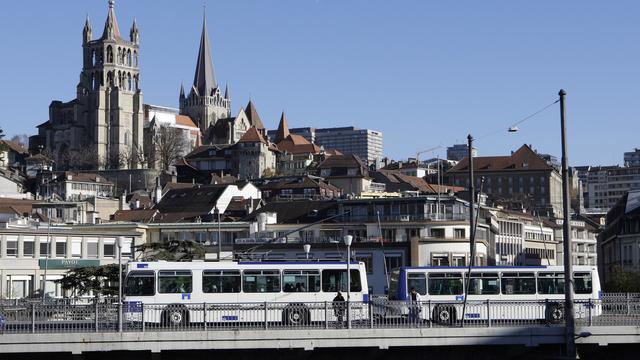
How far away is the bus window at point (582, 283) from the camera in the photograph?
56.2 metres

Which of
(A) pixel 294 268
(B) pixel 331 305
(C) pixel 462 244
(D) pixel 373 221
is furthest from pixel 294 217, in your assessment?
(B) pixel 331 305

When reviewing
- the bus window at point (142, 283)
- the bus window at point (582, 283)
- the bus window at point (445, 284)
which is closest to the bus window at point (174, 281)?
the bus window at point (142, 283)

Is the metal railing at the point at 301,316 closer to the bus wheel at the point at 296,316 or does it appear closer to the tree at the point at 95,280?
the bus wheel at the point at 296,316

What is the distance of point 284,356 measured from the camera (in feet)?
132

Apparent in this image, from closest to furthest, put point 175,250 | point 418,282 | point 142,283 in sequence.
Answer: point 142,283
point 418,282
point 175,250

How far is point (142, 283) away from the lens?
170 ft

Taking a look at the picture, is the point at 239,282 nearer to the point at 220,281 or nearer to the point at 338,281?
the point at 220,281

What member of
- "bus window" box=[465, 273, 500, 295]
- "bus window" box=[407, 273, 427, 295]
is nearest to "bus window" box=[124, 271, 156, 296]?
"bus window" box=[407, 273, 427, 295]

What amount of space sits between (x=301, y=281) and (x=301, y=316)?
12003mm

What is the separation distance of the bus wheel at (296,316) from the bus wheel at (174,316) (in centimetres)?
323

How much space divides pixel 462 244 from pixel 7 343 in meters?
63.2

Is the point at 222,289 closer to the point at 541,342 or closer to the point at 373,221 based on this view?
the point at 541,342

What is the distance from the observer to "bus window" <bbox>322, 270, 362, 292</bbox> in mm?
54344

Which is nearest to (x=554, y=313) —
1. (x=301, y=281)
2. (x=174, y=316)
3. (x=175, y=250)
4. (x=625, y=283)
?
(x=174, y=316)
